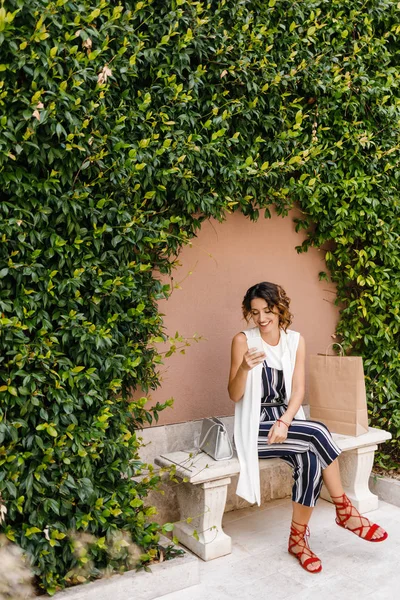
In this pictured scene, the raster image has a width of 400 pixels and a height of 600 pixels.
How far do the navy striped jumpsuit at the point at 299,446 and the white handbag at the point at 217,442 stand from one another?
195 millimetres

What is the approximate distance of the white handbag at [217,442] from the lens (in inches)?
130

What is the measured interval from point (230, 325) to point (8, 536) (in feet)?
6.61

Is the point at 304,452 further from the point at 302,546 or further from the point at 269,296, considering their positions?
the point at 269,296

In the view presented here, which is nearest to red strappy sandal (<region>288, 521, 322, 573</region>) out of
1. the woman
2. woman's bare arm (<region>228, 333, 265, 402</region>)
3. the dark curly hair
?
the woman

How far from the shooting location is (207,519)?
3221mm

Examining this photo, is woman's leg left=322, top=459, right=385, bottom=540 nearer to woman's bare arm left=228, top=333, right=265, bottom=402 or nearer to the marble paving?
the marble paving

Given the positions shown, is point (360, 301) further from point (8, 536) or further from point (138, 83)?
point (8, 536)

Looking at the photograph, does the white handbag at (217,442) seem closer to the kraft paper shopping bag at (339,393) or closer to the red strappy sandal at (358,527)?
the red strappy sandal at (358,527)

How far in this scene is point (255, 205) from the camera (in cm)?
391

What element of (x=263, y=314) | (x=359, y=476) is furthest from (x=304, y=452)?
(x=359, y=476)

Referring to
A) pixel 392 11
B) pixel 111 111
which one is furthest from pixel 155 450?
pixel 392 11

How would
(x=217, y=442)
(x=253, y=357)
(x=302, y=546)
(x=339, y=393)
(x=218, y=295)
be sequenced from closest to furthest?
(x=253, y=357) < (x=302, y=546) < (x=217, y=442) < (x=339, y=393) < (x=218, y=295)

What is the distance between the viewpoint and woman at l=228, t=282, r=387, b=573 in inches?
126

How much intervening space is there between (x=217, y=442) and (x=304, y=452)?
0.50 meters
